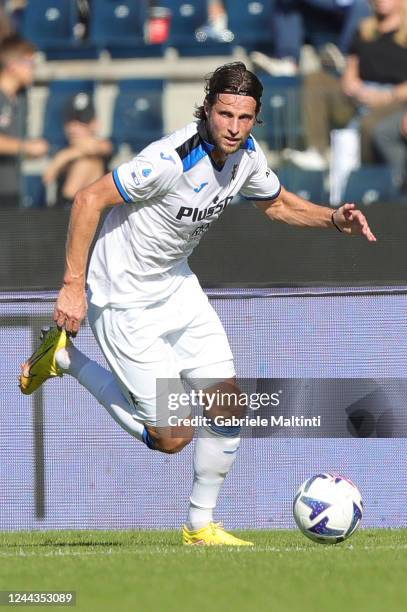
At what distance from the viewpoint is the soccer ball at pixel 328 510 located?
633 centimetres

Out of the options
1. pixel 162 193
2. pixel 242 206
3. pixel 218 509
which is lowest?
pixel 218 509

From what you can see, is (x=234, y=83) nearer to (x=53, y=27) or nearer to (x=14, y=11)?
(x=53, y=27)

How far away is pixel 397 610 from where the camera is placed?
4.40 m

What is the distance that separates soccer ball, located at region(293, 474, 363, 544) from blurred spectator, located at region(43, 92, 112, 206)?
16.3 feet

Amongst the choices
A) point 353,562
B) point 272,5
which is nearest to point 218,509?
point 353,562

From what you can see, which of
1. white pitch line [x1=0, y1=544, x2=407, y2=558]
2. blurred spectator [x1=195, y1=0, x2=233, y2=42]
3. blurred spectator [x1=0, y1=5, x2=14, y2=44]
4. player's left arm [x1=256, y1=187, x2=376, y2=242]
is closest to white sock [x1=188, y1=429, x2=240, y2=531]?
white pitch line [x1=0, y1=544, x2=407, y2=558]

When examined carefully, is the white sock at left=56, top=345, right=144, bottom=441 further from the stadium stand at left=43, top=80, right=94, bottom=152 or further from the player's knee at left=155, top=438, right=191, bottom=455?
the stadium stand at left=43, top=80, right=94, bottom=152

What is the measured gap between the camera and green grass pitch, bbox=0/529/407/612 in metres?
4.55

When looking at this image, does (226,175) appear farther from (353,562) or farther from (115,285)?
(353,562)

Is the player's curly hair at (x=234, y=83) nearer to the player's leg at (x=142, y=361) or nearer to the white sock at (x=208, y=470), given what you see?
the player's leg at (x=142, y=361)

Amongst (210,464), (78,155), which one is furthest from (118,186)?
(78,155)

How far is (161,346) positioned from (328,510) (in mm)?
1208

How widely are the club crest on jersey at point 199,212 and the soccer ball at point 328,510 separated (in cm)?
146

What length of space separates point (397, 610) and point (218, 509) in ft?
13.1
